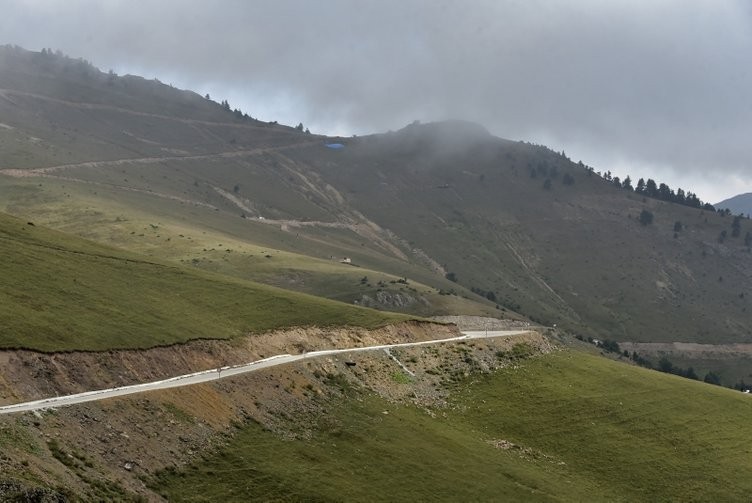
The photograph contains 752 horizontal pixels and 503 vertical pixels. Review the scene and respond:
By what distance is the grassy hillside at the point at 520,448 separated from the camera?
42375mm

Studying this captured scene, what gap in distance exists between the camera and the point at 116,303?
5972 cm

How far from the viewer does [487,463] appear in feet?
175

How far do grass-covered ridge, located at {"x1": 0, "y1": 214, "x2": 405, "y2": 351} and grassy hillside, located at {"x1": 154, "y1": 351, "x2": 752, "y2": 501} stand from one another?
12.5 metres

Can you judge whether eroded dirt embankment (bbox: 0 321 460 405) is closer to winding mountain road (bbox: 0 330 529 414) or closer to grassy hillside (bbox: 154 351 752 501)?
winding mountain road (bbox: 0 330 529 414)

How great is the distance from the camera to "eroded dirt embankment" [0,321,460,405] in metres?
40.5

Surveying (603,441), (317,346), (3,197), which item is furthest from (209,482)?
(3,197)

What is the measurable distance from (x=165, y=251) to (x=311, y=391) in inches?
3493

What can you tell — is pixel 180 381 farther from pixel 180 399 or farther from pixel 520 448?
pixel 520 448

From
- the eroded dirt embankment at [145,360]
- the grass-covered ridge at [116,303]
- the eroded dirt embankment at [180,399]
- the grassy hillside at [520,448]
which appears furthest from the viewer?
the grass-covered ridge at [116,303]

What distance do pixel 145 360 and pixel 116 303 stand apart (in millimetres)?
11307

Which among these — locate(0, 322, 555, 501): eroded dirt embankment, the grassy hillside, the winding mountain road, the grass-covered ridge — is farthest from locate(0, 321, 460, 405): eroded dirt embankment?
the grassy hillside

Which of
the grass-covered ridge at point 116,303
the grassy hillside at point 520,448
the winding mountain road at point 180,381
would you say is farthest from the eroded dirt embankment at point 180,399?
the grass-covered ridge at point 116,303

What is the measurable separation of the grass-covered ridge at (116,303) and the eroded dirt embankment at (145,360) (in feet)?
3.33

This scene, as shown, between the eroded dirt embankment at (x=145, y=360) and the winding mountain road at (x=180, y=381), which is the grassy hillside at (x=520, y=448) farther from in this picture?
the eroded dirt embankment at (x=145, y=360)
